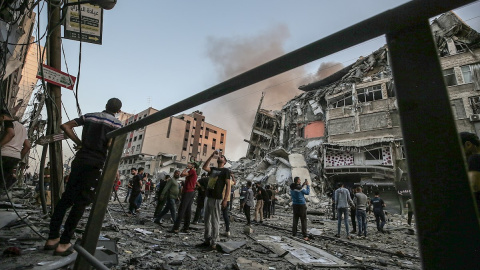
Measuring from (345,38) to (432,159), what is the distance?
0.40 meters

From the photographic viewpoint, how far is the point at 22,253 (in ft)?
8.14

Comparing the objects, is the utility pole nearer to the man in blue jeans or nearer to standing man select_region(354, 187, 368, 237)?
the man in blue jeans

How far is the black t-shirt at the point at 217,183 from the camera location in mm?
4926

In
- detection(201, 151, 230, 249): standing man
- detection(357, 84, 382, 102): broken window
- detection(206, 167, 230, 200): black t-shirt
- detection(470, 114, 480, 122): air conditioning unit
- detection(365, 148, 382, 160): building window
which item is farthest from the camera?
detection(357, 84, 382, 102): broken window

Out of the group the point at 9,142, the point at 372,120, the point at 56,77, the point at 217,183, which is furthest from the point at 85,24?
the point at 372,120

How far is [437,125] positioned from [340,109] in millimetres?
29796

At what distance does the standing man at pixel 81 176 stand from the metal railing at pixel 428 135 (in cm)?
297

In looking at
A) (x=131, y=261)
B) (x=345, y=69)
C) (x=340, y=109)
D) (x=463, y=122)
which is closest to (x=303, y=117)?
(x=340, y=109)

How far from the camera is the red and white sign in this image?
12.9ft

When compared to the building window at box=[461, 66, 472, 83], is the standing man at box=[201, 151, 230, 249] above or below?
below

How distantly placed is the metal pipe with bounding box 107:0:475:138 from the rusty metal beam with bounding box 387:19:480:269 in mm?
35

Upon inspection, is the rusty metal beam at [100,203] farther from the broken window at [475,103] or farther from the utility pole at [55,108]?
the broken window at [475,103]

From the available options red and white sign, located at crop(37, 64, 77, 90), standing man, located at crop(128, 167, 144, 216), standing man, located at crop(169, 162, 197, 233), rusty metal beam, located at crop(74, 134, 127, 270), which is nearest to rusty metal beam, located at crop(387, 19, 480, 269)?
rusty metal beam, located at crop(74, 134, 127, 270)

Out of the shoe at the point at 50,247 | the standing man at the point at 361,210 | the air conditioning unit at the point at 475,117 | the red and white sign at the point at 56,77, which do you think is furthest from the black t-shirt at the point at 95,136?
the air conditioning unit at the point at 475,117
